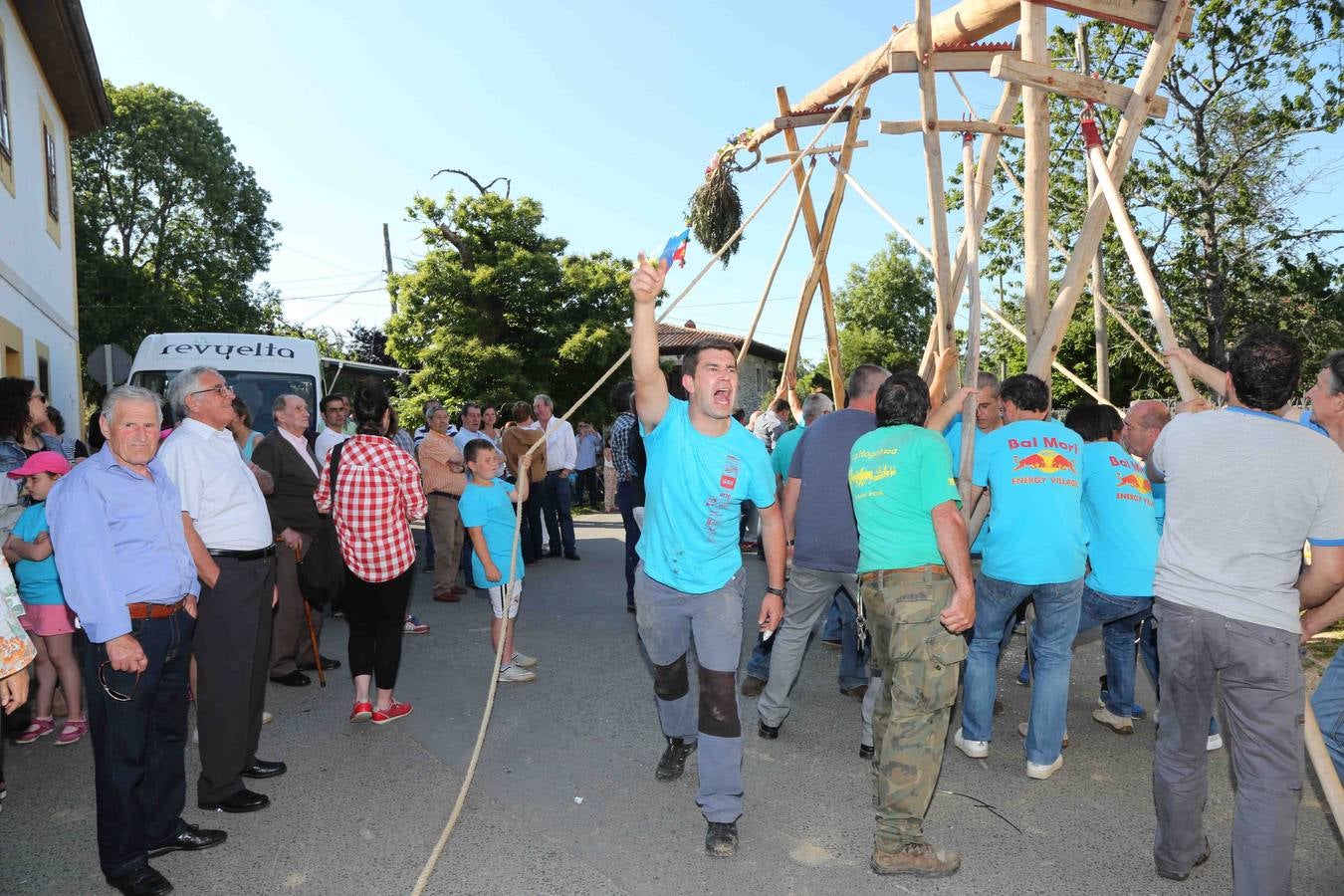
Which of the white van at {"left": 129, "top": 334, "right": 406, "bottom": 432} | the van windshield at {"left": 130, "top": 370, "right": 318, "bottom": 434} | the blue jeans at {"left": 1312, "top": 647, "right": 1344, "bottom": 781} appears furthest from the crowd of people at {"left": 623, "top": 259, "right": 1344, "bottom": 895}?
the white van at {"left": 129, "top": 334, "right": 406, "bottom": 432}

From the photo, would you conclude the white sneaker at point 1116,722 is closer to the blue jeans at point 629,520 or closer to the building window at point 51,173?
the blue jeans at point 629,520

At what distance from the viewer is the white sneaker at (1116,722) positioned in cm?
511

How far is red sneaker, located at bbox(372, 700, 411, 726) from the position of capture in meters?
5.27

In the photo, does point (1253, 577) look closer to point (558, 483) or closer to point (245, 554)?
point (245, 554)

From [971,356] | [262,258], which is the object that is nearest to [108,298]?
[262,258]

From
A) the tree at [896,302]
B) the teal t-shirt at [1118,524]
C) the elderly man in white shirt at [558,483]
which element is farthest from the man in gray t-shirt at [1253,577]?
the tree at [896,302]

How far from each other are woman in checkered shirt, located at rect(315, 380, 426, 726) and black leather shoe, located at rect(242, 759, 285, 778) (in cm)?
75

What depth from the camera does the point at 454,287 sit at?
2383 cm

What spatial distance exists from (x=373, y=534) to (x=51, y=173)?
1283cm

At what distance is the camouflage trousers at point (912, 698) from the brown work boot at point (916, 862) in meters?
0.03

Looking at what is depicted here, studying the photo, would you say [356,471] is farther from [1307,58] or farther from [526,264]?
[1307,58]

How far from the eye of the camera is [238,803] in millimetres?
4121

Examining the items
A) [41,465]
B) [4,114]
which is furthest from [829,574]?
[4,114]

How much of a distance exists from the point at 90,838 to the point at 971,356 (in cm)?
461
